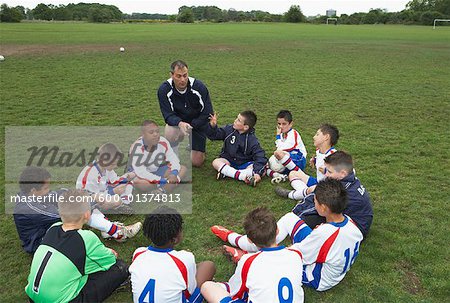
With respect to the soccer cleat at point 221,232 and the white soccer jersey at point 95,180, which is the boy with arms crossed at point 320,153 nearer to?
the soccer cleat at point 221,232

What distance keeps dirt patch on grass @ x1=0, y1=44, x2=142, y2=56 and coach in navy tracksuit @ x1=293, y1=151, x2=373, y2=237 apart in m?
19.9

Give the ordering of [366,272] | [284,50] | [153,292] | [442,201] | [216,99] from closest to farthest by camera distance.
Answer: [153,292] → [366,272] → [442,201] → [216,99] → [284,50]

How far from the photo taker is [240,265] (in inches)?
120

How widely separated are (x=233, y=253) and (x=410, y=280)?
70.2 inches

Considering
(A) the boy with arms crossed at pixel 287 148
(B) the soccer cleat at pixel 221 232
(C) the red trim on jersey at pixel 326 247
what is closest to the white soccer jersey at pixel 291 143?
(A) the boy with arms crossed at pixel 287 148

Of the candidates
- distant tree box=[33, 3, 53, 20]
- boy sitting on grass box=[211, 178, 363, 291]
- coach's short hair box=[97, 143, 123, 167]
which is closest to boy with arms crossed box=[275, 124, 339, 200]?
boy sitting on grass box=[211, 178, 363, 291]

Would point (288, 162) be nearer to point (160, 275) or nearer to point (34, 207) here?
point (160, 275)

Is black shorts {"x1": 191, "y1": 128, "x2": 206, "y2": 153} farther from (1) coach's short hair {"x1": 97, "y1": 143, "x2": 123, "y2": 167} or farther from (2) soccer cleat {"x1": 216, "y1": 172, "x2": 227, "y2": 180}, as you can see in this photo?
(1) coach's short hair {"x1": 97, "y1": 143, "x2": 123, "y2": 167}

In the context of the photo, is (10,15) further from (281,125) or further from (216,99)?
(281,125)

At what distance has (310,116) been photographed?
9.73 metres

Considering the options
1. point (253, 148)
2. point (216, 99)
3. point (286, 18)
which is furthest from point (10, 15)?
point (253, 148)

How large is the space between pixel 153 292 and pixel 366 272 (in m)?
2.20

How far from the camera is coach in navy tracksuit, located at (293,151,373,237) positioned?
4.18 metres

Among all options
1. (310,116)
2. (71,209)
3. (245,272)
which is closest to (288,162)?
(245,272)
